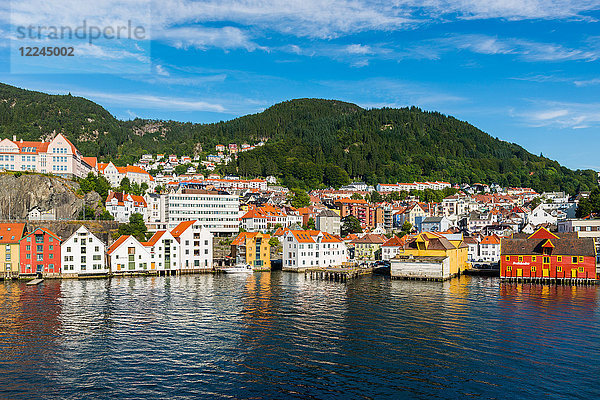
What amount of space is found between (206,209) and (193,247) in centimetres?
3296

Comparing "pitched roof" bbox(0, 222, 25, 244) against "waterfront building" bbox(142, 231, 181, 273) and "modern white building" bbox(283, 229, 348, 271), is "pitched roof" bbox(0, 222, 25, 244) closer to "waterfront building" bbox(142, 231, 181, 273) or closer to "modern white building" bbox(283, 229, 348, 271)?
"waterfront building" bbox(142, 231, 181, 273)

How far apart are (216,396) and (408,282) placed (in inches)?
1855

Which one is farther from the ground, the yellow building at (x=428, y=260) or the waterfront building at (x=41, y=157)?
the waterfront building at (x=41, y=157)

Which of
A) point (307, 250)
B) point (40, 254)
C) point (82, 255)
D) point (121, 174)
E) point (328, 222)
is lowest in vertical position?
point (307, 250)

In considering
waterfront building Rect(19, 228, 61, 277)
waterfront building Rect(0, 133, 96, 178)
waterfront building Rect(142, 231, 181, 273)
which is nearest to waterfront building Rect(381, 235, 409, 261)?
waterfront building Rect(142, 231, 181, 273)

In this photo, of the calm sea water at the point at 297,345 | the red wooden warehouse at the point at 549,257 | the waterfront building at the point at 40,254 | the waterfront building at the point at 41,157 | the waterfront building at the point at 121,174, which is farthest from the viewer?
the waterfront building at the point at 121,174

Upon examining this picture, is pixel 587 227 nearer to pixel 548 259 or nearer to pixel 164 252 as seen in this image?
pixel 548 259

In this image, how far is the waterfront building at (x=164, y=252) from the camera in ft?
243

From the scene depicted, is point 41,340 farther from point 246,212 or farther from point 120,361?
point 246,212

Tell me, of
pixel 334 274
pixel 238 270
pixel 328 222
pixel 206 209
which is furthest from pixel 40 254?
pixel 328 222

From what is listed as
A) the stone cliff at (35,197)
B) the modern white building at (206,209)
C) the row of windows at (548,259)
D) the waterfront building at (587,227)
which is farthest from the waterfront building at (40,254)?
the waterfront building at (587,227)

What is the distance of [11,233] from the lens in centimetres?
6806

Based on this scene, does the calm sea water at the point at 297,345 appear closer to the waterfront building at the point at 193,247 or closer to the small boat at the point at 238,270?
the waterfront building at the point at 193,247

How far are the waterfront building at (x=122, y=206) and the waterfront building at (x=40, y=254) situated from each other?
31.3 meters
